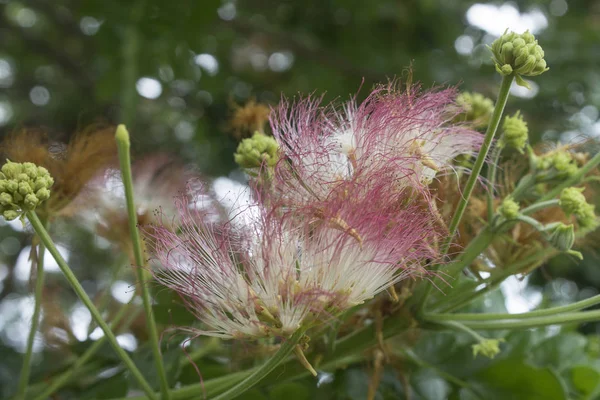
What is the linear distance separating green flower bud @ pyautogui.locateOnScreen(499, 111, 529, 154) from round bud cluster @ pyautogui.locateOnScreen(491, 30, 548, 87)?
32 cm

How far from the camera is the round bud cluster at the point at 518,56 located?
5.11ft

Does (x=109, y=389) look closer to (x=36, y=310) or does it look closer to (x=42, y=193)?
(x=36, y=310)

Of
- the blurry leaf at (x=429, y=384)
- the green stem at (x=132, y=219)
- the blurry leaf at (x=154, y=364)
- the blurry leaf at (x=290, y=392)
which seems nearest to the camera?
the green stem at (x=132, y=219)

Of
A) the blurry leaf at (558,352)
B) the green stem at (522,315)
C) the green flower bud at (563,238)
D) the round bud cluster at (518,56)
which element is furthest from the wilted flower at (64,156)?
the blurry leaf at (558,352)

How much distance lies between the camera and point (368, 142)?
5.32 feet

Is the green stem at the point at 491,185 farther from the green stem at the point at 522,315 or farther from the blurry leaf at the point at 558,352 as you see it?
the blurry leaf at the point at 558,352

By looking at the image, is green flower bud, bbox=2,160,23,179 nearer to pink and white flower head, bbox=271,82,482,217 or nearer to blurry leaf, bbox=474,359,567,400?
pink and white flower head, bbox=271,82,482,217

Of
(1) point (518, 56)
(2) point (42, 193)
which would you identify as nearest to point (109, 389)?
(2) point (42, 193)

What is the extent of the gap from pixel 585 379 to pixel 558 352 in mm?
141

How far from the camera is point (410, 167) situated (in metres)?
1.62

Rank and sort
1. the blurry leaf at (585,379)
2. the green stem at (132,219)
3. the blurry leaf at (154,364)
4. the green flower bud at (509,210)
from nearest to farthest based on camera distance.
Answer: the green stem at (132,219), the green flower bud at (509,210), the blurry leaf at (154,364), the blurry leaf at (585,379)

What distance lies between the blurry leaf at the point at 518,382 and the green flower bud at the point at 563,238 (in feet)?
2.24

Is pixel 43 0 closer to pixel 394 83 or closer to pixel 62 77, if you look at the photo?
pixel 62 77

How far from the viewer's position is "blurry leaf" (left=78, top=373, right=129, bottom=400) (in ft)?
7.23
